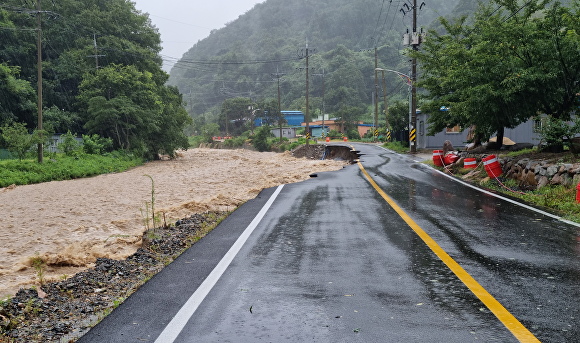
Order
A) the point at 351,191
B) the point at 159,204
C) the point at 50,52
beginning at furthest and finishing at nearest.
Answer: the point at 50,52 < the point at 159,204 < the point at 351,191

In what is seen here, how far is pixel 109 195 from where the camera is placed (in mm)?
20453

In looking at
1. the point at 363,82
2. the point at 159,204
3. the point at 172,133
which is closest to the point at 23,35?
the point at 172,133

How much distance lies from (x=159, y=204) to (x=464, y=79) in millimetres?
11231

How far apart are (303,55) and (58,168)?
245ft

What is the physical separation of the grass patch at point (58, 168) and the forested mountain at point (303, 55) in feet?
183

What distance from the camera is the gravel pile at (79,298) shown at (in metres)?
4.46

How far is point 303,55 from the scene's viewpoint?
98938mm

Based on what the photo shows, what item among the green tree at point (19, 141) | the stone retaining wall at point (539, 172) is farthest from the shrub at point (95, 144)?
the stone retaining wall at point (539, 172)

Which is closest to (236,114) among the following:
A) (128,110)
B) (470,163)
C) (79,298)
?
(128,110)

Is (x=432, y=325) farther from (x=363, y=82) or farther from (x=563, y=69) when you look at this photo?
(x=363, y=82)

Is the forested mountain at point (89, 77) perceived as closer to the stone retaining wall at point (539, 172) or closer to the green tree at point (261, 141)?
the green tree at point (261, 141)

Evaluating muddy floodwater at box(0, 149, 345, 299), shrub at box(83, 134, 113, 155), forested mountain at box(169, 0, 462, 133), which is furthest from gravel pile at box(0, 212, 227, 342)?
forested mountain at box(169, 0, 462, 133)

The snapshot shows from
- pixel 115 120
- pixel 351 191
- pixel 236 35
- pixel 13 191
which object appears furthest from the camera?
pixel 236 35

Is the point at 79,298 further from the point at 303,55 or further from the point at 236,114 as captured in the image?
the point at 303,55
